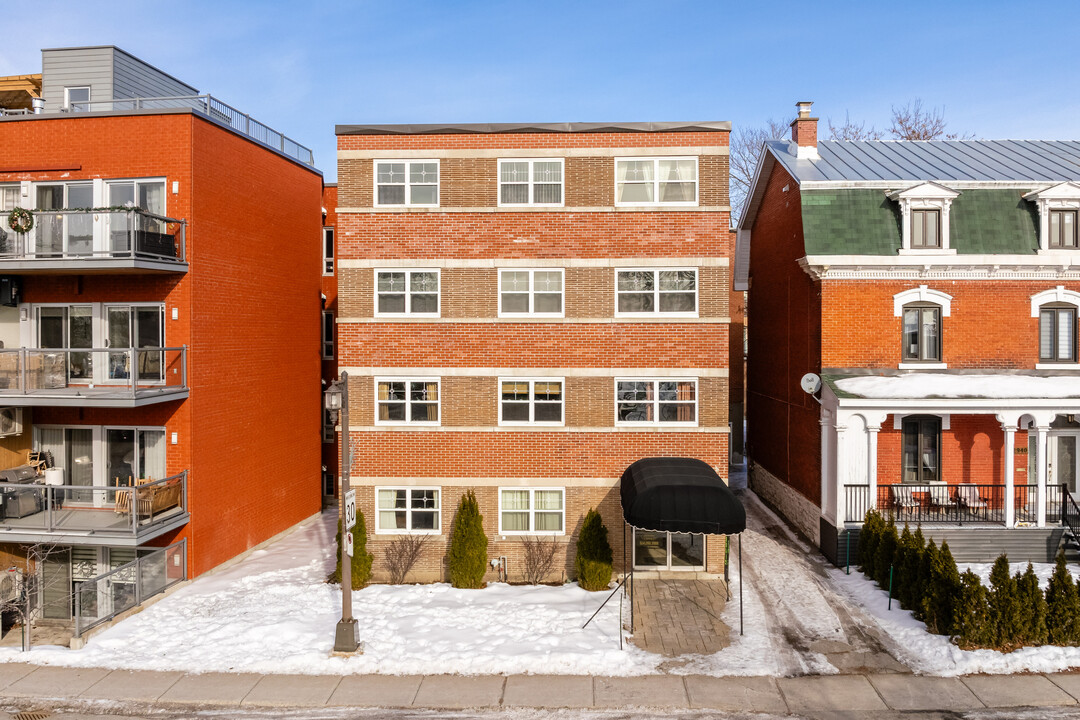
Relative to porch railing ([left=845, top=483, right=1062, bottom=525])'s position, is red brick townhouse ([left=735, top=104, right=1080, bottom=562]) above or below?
above

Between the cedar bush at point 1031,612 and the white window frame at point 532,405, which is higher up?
the white window frame at point 532,405

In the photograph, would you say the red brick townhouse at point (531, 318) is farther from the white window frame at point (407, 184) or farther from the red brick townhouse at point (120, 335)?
the red brick townhouse at point (120, 335)

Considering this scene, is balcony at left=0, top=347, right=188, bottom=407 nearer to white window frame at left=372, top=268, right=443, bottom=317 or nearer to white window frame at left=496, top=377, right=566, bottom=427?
white window frame at left=372, top=268, right=443, bottom=317

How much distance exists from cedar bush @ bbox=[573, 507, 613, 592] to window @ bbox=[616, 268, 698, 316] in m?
5.41

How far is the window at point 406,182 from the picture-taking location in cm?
1733

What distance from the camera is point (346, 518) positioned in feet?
43.9

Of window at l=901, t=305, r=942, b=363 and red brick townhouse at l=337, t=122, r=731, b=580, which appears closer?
red brick townhouse at l=337, t=122, r=731, b=580

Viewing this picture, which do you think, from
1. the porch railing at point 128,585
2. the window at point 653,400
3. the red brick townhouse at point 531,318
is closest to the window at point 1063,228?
the red brick townhouse at point 531,318

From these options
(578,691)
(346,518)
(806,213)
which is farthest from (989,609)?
(346,518)

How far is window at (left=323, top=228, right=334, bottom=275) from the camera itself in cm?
2561

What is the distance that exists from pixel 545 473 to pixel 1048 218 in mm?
15579

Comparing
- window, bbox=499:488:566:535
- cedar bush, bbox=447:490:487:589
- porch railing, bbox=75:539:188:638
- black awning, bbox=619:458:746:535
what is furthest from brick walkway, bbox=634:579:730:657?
porch railing, bbox=75:539:188:638

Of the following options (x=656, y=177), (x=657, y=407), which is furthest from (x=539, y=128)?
(x=657, y=407)

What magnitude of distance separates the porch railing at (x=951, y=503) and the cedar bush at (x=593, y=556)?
6.78 meters
